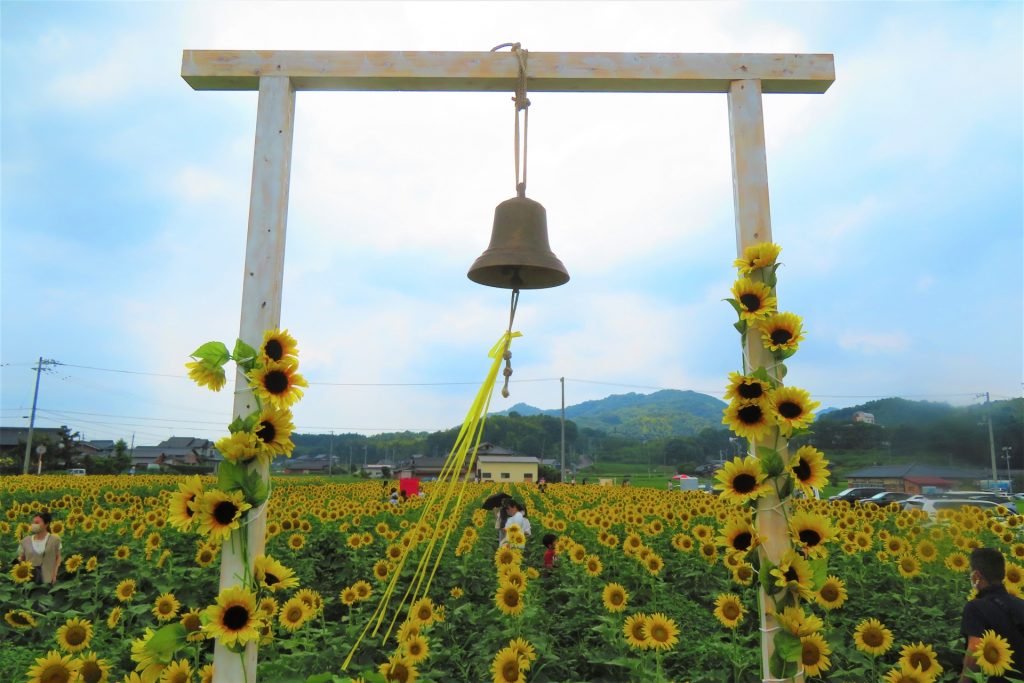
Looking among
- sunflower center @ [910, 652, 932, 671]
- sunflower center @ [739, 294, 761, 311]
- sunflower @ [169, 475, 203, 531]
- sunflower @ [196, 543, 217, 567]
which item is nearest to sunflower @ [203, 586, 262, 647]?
sunflower @ [169, 475, 203, 531]

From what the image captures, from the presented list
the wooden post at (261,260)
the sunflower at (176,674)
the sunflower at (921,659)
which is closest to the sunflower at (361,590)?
the sunflower at (176,674)

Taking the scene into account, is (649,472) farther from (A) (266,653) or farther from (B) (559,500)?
(A) (266,653)

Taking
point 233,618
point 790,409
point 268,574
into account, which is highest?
point 790,409

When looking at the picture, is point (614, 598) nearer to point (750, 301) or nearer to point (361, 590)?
point (361, 590)

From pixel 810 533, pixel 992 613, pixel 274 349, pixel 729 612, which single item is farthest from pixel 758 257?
pixel 992 613

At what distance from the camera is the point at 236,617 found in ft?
8.89

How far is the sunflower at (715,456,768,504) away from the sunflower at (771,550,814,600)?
27cm

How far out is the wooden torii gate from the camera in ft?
10.3

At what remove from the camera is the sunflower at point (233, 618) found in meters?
2.66

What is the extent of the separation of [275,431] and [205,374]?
15.2 inches

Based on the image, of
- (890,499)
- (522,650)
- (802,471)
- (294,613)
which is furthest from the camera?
(890,499)

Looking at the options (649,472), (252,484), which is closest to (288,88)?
(252,484)

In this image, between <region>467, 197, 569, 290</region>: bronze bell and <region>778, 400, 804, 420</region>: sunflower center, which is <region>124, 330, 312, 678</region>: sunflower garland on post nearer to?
<region>467, 197, 569, 290</region>: bronze bell

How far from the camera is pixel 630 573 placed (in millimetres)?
7613
